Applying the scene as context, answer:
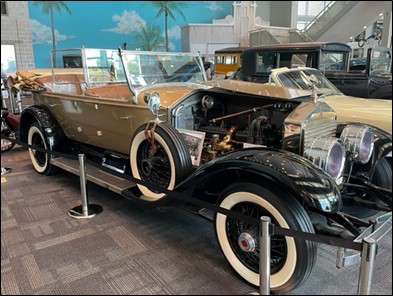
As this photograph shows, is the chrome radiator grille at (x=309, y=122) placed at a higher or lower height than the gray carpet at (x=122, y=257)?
higher

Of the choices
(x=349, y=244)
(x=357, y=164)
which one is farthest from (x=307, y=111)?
(x=349, y=244)

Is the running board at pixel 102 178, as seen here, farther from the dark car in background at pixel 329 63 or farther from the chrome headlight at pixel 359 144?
the dark car in background at pixel 329 63

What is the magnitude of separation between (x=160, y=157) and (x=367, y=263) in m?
1.62

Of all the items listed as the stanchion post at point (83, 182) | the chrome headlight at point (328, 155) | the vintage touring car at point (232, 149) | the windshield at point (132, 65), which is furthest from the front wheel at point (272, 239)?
the windshield at point (132, 65)

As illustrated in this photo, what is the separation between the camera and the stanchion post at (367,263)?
134 cm

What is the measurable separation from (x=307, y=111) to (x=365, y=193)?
2.24 feet

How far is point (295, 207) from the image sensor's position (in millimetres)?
1760

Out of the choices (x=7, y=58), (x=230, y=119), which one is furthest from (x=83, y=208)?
(x=7, y=58)

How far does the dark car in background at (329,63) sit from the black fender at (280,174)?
360 centimetres

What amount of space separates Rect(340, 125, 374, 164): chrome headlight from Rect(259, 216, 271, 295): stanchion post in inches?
34.4

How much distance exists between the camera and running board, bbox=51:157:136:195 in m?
2.82

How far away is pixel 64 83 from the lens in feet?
13.9

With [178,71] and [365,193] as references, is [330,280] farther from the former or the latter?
[178,71]

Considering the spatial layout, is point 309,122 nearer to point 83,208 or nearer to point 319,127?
point 319,127
